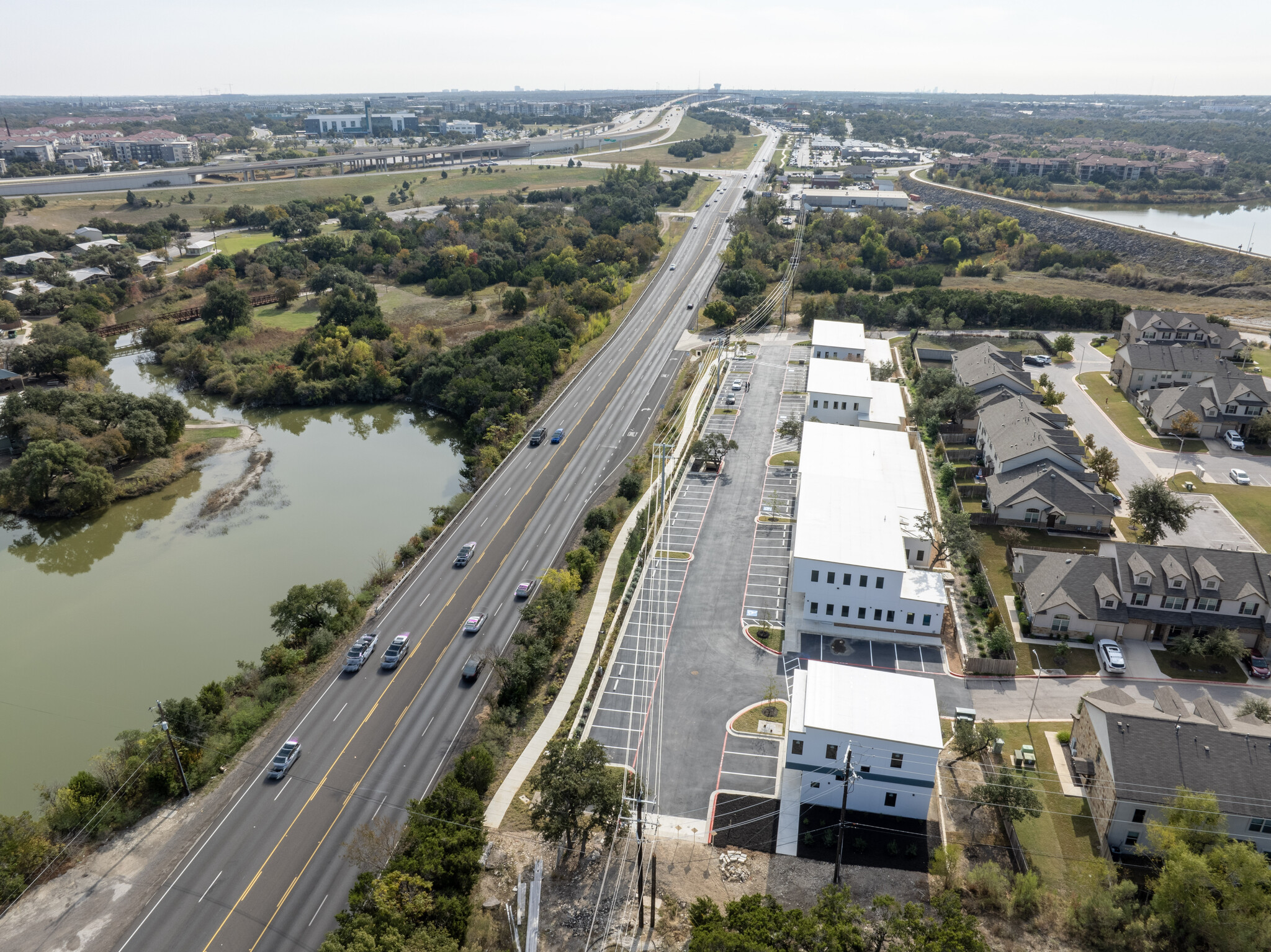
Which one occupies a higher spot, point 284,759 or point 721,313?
point 721,313

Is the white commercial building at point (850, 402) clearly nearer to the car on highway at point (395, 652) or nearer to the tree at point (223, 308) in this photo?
the car on highway at point (395, 652)

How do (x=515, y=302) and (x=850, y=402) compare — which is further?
(x=515, y=302)

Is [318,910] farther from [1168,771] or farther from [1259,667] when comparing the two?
[1259,667]

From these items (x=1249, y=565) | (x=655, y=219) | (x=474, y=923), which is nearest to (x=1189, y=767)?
(x=1249, y=565)

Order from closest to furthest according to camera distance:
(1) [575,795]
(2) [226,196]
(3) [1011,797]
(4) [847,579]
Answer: (1) [575,795], (3) [1011,797], (4) [847,579], (2) [226,196]

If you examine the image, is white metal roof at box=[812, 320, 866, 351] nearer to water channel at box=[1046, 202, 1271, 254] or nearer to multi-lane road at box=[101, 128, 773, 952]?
multi-lane road at box=[101, 128, 773, 952]

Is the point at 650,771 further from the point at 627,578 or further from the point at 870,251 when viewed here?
the point at 870,251

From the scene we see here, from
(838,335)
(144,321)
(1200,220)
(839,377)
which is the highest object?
(1200,220)

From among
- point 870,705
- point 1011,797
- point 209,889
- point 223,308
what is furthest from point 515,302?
point 1011,797
